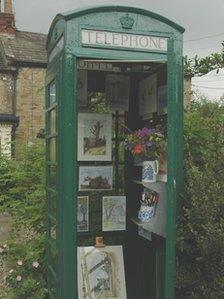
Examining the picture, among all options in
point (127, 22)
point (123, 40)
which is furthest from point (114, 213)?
point (127, 22)

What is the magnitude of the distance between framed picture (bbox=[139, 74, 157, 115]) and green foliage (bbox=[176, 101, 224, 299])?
25.5 inches

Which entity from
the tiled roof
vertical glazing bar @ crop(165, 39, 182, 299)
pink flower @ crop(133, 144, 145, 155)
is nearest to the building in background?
the tiled roof

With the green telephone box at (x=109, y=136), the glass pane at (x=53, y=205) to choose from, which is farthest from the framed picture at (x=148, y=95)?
the glass pane at (x=53, y=205)

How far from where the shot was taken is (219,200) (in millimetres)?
4133

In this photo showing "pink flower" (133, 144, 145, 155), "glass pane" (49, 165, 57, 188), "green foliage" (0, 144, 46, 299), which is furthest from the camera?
"green foliage" (0, 144, 46, 299)

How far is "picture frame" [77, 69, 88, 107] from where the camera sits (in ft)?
16.8

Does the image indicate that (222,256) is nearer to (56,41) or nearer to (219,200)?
(219,200)

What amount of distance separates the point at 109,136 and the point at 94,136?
0.17m

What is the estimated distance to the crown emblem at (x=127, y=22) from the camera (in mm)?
4090

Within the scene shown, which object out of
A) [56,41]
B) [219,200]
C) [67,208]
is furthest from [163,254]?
[56,41]

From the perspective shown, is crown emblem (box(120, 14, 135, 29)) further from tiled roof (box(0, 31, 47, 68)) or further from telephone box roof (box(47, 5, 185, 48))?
tiled roof (box(0, 31, 47, 68))

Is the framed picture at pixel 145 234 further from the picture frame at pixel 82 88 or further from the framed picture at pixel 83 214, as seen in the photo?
the picture frame at pixel 82 88

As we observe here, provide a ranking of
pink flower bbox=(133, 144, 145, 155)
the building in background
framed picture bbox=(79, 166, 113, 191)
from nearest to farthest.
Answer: pink flower bbox=(133, 144, 145, 155)
framed picture bbox=(79, 166, 113, 191)
the building in background

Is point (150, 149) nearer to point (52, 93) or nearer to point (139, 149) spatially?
point (139, 149)
